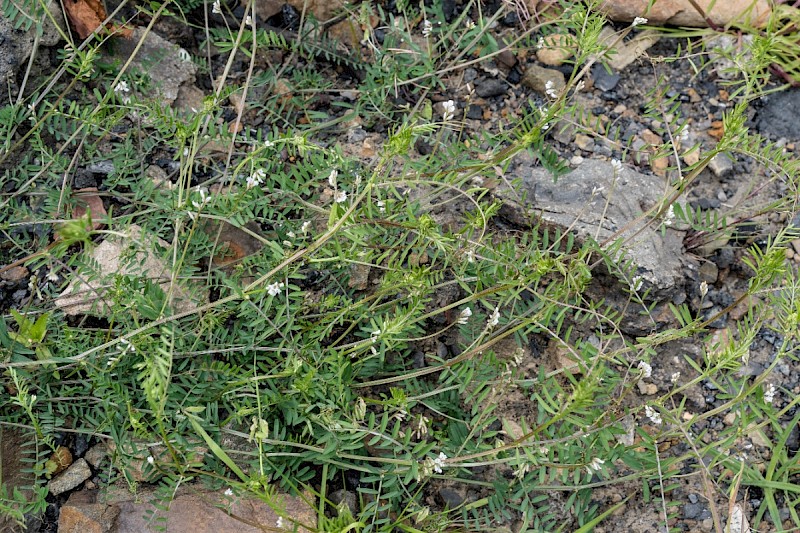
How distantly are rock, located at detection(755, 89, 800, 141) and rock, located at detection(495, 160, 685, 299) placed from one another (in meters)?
0.79

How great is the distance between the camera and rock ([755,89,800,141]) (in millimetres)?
4059

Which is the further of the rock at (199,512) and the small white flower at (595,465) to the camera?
the rock at (199,512)

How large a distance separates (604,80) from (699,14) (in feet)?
2.16

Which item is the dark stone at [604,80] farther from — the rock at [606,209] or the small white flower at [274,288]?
the small white flower at [274,288]

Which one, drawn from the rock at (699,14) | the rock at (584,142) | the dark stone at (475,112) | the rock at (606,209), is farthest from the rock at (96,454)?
the rock at (699,14)

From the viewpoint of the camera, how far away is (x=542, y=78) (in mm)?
3996

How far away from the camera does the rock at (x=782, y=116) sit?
160 inches

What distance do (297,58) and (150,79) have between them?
0.73m

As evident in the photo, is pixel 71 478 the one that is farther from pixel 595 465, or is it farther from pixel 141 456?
pixel 595 465

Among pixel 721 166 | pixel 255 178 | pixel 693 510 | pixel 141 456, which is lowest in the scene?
pixel 693 510

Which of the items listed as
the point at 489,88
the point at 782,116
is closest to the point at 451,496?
the point at 489,88

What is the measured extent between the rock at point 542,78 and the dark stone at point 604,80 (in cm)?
21

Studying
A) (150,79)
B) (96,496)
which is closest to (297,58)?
(150,79)

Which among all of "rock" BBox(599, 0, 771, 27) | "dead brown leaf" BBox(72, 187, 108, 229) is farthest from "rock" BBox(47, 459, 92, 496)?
"rock" BBox(599, 0, 771, 27)
